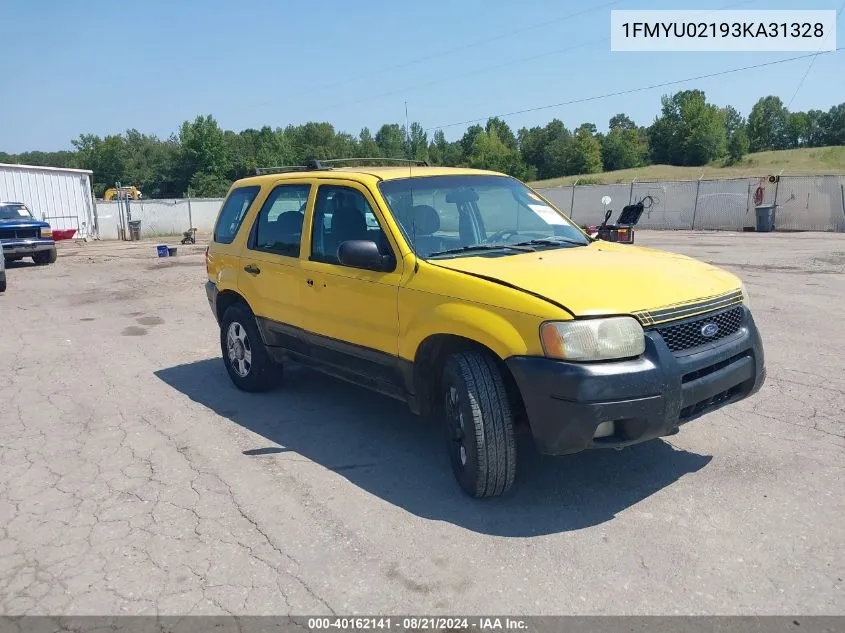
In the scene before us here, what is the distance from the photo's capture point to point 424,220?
15.7 feet

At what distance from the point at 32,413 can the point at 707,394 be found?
5485 millimetres

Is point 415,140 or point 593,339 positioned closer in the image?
point 593,339

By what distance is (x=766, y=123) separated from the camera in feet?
305

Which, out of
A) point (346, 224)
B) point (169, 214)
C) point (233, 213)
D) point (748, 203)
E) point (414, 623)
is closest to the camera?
point (414, 623)

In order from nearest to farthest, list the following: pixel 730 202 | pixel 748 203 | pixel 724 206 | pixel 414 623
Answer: pixel 414 623
pixel 748 203
pixel 730 202
pixel 724 206

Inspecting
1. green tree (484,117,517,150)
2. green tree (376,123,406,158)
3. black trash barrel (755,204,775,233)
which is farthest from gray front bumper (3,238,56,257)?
green tree (484,117,517,150)

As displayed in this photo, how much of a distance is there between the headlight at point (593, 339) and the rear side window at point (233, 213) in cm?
373

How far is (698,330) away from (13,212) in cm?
2074

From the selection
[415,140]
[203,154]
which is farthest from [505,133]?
[415,140]

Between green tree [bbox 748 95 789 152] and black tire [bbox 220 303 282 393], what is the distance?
101327 millimetres

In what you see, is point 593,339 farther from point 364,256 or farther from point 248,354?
point 248,354

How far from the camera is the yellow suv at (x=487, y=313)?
3.62 metres

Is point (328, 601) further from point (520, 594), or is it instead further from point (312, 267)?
point (312, 267)

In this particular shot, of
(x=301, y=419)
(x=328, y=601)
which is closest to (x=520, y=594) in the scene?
(x=328, y=601)
